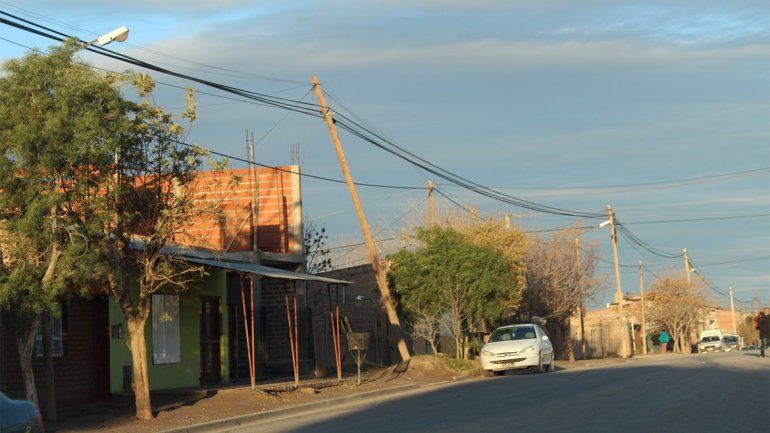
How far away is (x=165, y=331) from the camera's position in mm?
22812

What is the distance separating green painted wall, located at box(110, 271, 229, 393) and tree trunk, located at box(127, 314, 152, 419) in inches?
117

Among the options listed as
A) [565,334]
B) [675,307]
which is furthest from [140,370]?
[675,307]

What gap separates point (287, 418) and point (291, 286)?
12655 millimetres

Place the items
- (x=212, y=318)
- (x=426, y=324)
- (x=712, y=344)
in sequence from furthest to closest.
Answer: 1. (x=712, y=344)
2. (x=426, y=324)
3. (x=212, y=318)

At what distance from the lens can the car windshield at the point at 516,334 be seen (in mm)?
28453

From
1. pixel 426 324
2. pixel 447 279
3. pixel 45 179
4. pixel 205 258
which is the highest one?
pixel 45 179

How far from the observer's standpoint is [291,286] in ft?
100

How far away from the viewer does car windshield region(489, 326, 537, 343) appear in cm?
2845

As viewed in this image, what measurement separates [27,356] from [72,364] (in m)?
4.28

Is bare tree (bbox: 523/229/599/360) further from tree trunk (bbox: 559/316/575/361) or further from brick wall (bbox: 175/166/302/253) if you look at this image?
brick wall (bbox: 175/166/302/253)

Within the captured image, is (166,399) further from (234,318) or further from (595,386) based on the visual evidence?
(595,386)

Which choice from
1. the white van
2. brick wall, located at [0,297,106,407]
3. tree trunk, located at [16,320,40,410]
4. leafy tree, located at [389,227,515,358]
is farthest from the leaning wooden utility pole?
the white van

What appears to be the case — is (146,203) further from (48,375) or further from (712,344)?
(712,344)

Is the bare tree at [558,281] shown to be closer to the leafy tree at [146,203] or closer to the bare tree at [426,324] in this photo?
the bare tree at [426,324]
